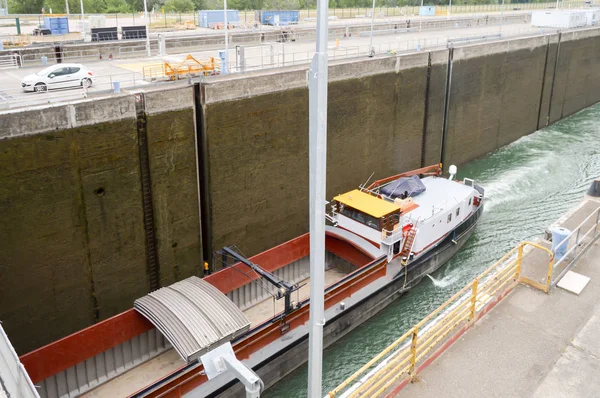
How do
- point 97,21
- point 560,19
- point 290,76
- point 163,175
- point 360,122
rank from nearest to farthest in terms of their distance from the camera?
point 163,175 → point 290,76 → point 360,122 → point 97,21 → point 560,19

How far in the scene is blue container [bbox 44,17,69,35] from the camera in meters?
34.7

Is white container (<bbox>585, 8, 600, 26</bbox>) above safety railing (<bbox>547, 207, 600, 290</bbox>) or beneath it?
above

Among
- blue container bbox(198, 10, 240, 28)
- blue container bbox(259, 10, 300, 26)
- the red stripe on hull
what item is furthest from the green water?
blue container bbox(259, 10, 300, 26)

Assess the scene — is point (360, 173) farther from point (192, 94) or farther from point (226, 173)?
point (192, 94)

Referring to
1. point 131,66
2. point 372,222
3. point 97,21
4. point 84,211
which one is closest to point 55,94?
point 84,211

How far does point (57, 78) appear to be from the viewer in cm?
1898

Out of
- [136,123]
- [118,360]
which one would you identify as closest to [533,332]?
[118,360]

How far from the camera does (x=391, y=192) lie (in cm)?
2008

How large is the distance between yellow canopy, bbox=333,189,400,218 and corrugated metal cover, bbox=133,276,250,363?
5889 millimetres

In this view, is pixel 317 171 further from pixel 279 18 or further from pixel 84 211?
pixel 279 18

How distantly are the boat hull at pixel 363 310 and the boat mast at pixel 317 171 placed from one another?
23.3 ft

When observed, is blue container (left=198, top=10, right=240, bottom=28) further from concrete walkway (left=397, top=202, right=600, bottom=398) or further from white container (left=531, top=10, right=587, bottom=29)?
concrete walkway (left=397, top=202, right=600, bottom=398)

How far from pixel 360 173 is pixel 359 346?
342 inches

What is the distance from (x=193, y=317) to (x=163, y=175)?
15.5 feet
